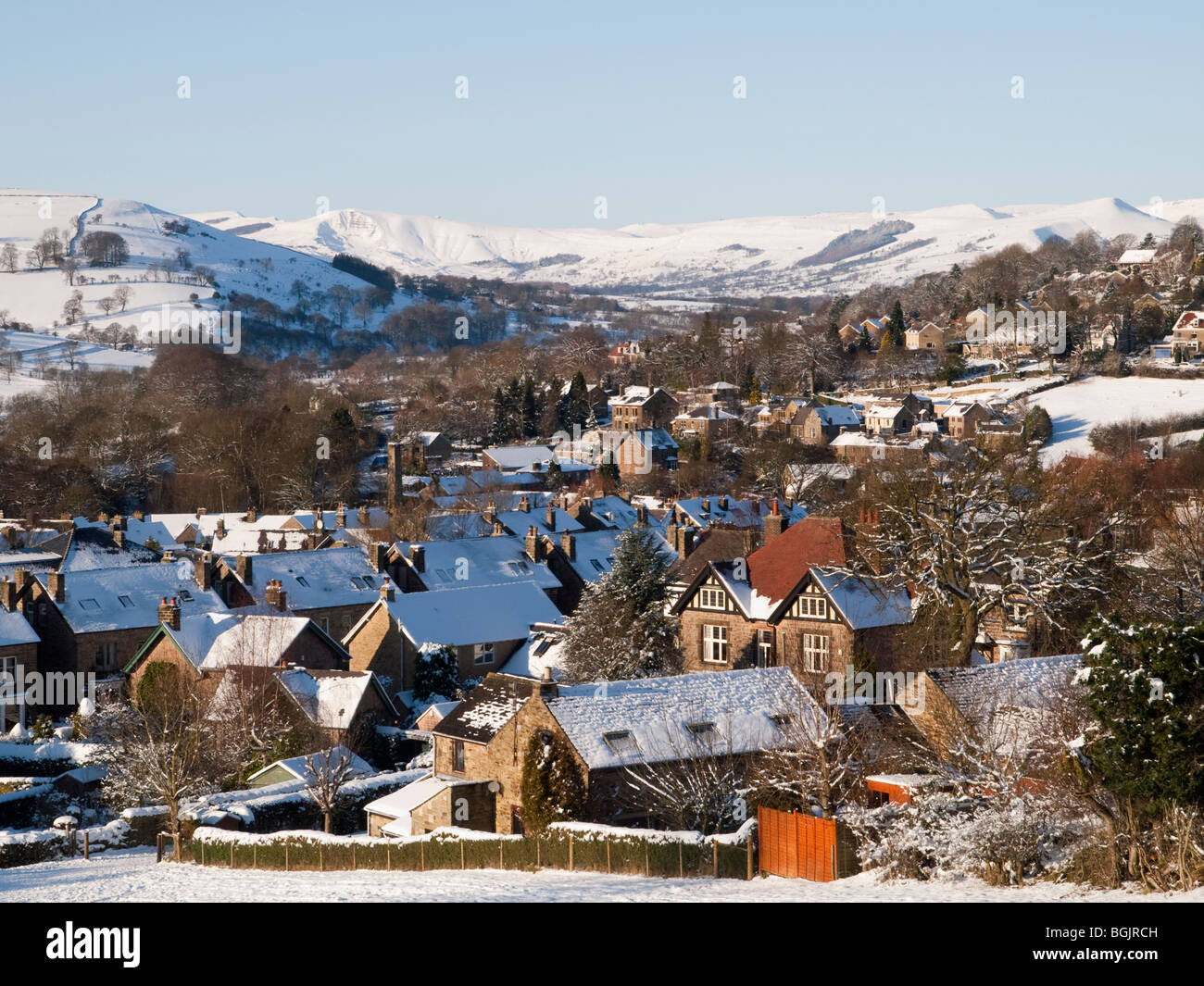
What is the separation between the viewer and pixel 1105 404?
337 feet

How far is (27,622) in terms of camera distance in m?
45.6

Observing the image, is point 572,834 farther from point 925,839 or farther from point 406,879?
point 925,839

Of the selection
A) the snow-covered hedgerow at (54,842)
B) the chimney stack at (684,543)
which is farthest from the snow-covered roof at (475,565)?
the snow-covered hedgerow at (54,842)

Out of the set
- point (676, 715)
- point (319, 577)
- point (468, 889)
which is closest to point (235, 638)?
point (319, 577)

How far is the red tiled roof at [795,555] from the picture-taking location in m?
39.1

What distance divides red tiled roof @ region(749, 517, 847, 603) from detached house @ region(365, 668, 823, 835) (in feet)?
30.0

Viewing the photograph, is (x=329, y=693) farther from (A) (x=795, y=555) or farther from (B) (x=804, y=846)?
(B) (x=804, y=846)

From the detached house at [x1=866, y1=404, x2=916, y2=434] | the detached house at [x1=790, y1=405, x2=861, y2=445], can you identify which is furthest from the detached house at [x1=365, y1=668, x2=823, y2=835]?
the detached house at [x1=866, y1=404, x2=916, y2=434]

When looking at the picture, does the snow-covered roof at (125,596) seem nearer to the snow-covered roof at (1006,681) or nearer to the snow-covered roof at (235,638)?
the snow-covered roof at (235,638)

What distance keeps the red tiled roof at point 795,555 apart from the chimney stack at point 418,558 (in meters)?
15.1

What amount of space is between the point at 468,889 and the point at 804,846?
5.14 metres

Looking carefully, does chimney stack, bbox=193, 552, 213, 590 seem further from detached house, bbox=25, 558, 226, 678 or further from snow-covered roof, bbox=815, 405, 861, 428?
snow-covered roof, bbox=815, 405, 861, 428
